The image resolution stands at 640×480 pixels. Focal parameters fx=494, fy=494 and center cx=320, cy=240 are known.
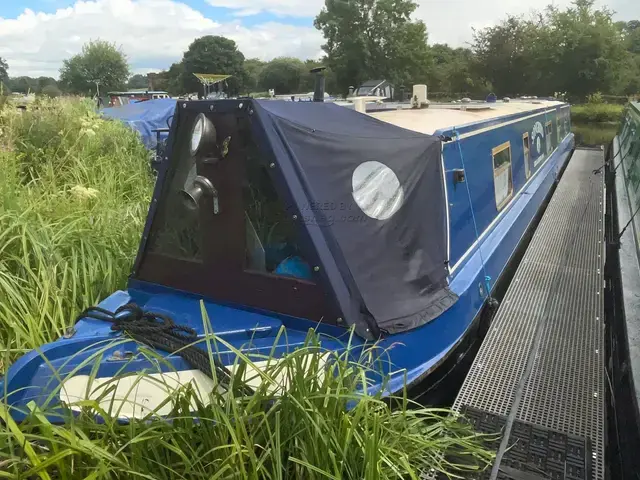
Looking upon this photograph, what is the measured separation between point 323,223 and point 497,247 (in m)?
2.13

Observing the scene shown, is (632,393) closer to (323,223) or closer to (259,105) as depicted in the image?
(323,223)

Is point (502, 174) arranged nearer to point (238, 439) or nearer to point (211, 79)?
point (211, 79)

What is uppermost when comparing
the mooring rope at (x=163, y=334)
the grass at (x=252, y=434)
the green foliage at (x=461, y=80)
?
the green foliage at (x=461, y=80)

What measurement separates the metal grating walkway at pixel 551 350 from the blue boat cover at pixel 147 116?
7.30 metres

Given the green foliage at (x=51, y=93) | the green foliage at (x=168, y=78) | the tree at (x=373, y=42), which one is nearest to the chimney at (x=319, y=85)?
the green foliage at (x=51, y=93)

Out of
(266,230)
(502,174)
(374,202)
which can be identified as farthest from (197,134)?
(502,174)

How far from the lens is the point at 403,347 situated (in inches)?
97.8

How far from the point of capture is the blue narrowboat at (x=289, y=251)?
227 centimetres

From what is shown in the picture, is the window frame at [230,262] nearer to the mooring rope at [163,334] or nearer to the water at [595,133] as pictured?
the mooring rope at [163,334]

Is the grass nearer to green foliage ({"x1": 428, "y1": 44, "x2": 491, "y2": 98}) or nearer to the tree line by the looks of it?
the tree line

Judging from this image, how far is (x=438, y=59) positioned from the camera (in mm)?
52094

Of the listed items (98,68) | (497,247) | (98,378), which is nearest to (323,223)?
(98,378)

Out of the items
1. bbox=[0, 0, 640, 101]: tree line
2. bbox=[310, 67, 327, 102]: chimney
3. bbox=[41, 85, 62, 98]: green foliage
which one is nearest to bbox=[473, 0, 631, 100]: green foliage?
bbox=[0, 0, 640, 101]: tree line

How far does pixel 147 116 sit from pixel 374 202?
29.7 feet
